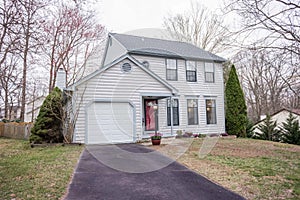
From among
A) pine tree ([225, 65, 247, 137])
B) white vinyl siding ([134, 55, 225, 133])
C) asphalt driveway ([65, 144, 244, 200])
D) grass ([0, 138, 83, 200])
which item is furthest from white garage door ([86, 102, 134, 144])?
pine tree ([225, 65, 247, 137])

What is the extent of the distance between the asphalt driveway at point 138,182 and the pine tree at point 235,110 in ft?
→ 32.8

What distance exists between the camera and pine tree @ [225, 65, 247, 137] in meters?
15.4

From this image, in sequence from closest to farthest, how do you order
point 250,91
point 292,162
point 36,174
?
point 36,174, point 292,162, point 250,91

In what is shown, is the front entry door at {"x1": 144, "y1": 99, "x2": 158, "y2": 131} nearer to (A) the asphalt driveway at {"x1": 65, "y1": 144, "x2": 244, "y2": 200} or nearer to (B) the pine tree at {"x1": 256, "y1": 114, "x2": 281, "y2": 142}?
(A) the asphalt driveway at {"x1": 65, "y1": 144, "x2": 244, "y2": 200}

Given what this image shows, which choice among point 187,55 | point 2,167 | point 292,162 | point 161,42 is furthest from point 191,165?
point 161,42

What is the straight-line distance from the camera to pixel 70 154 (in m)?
7.59

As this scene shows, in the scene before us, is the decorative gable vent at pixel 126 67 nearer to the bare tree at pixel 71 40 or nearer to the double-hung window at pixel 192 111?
the double-hung window at pixel 192 111

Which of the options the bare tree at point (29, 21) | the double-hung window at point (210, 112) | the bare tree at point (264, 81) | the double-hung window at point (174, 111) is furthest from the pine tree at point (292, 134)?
the bare tree at point (29, 21)

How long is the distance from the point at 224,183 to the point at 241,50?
4.41 meters

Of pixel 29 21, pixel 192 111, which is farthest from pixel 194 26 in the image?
pixel 29 21

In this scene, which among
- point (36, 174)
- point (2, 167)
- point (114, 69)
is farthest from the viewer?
point (114, 69)

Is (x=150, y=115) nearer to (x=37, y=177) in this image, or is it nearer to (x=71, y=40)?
(x=37, y=177)

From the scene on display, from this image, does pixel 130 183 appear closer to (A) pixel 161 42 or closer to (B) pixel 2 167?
(B) pixel 2 167

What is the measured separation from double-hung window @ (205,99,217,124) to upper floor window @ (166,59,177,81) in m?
2.86
